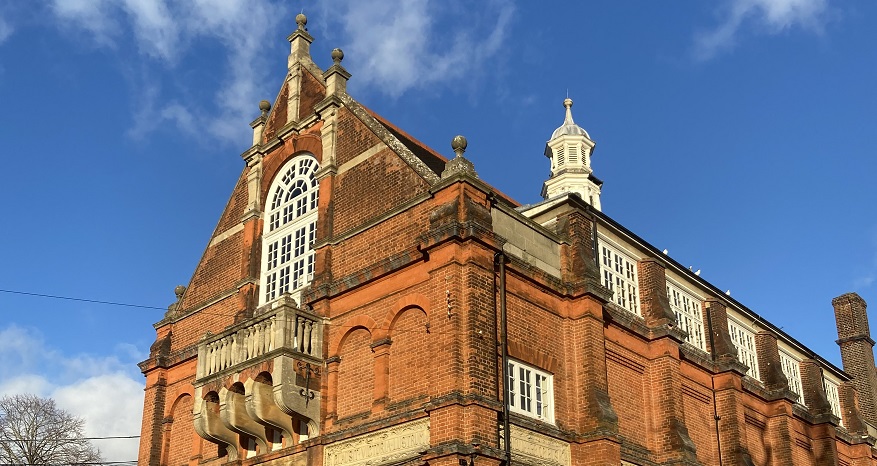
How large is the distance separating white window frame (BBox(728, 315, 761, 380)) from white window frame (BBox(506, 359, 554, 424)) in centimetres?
1294

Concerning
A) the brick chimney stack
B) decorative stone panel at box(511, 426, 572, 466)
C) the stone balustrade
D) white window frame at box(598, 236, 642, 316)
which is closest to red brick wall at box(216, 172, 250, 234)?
the stone balustrade

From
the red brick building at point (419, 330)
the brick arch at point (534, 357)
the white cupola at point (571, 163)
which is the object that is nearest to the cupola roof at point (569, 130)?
the white cupola at point (571, 163)

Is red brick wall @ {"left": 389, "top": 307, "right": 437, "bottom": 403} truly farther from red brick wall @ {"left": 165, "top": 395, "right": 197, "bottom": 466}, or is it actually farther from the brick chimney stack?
the brick chimney stack

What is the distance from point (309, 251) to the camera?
25.7 meters

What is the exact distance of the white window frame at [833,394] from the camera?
39062mm

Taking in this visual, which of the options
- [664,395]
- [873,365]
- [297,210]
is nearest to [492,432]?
[664,395]

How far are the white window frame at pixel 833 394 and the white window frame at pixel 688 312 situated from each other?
11.6 meters

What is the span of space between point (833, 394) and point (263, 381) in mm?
28046

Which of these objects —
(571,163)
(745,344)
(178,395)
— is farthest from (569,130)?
(178,395)

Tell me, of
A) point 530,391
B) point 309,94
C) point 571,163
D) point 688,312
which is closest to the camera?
point 530,391

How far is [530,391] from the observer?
2106 centimetres

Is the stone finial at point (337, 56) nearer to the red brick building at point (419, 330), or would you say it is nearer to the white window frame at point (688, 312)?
the red brick building at point (419, 330)

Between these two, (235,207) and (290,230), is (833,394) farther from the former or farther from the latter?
(235,207)

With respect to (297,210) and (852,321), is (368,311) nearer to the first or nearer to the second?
(297,210)
